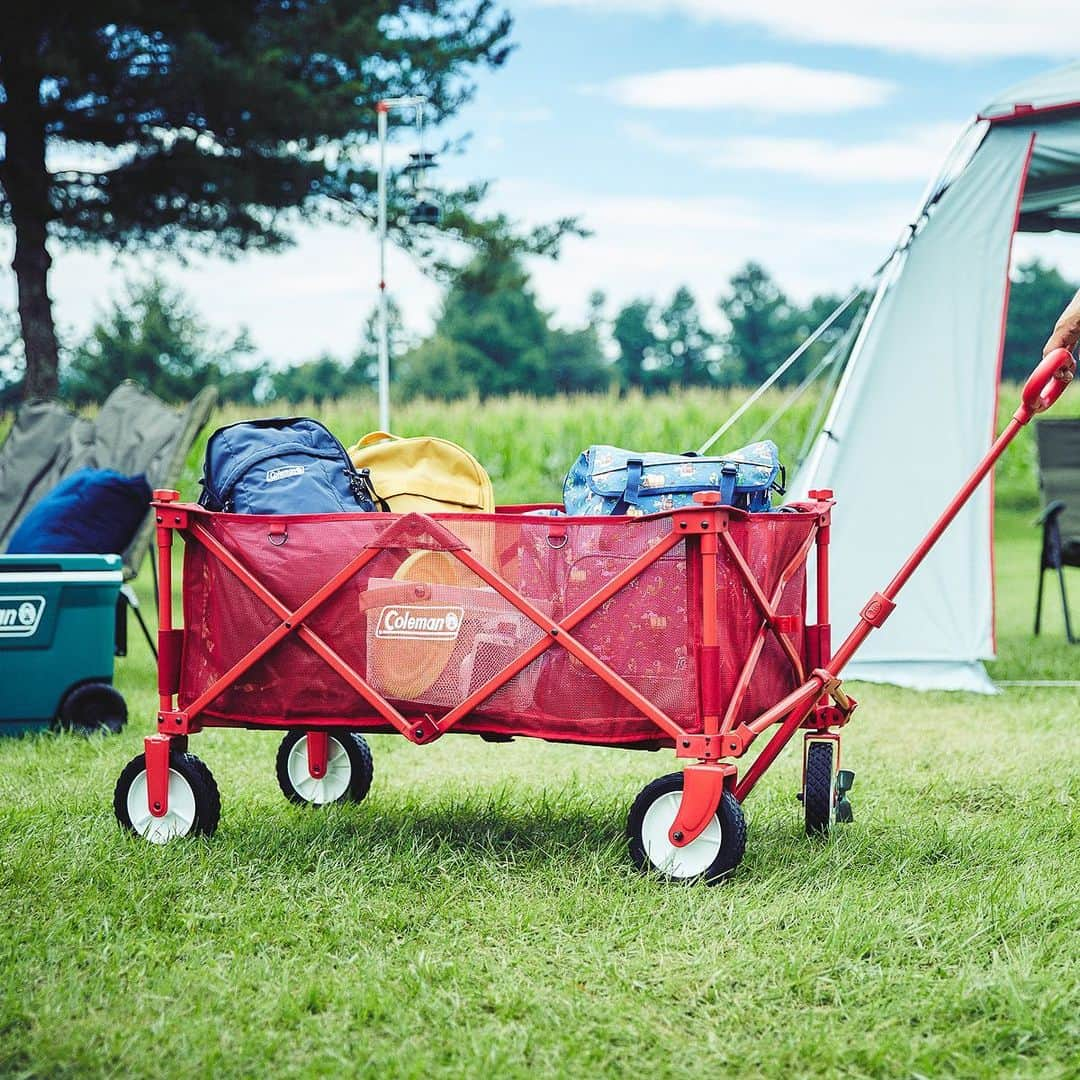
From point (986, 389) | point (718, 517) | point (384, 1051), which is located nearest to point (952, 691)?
point (986, 389)

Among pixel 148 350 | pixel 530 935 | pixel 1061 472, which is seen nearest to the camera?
pixel 530 935

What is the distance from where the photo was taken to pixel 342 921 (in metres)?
2.23

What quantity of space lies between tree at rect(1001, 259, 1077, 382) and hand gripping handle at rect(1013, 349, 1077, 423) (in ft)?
103

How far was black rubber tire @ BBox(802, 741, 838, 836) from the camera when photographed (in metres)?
2.74

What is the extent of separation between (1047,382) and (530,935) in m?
1.41

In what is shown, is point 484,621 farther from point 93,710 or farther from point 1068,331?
point 93,710

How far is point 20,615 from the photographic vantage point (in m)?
3.87

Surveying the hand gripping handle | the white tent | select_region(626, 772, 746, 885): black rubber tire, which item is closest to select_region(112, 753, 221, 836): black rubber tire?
select_region(626, 772, 746, 885): black rubber tire

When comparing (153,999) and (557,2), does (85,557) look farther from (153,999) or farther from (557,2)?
(557,2)

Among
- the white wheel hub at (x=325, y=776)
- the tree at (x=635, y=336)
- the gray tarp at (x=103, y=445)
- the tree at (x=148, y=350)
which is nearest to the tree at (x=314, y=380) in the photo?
the tree at (x=148, y=350)

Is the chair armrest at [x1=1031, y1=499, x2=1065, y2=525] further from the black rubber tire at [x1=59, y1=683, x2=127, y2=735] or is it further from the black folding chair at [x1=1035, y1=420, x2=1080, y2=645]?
the black rubber tire at [x1=59, y1=683, x2=127, y2=735]

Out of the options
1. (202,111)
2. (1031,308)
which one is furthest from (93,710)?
(1031,308)

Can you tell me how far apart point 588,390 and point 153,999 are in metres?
34.6

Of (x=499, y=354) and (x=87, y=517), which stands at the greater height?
(x=499, y=354)
